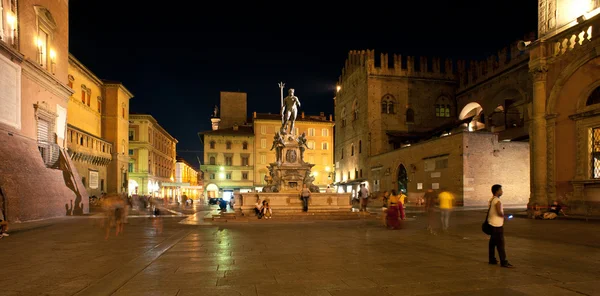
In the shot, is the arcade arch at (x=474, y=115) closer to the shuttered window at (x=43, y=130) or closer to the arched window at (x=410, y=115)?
the arched window at (x=410, y=115)

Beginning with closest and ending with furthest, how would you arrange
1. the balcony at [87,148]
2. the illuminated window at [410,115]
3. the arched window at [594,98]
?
the arched window at [594,98], the balcony at [87,148], the illuminated window at [410,115]

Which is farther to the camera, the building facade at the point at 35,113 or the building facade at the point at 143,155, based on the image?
the building facade at the point at 143,155

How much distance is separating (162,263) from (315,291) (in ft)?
11.6

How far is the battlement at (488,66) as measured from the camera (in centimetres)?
3678

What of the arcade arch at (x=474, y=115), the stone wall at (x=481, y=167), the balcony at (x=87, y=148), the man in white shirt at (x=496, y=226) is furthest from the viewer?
the arcade arch at (x=474, y=115)

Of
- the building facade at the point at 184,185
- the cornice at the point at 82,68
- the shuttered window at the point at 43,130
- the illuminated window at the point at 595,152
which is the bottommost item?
the building facade at the point at 184,185

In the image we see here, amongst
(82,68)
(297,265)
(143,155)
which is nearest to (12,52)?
(297,265)

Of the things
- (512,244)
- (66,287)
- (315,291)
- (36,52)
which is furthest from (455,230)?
(36,52)

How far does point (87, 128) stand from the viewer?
41375 mm

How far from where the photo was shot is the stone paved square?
570 centimetres

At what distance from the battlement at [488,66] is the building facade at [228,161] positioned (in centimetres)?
3208

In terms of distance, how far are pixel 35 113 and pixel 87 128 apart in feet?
73.6

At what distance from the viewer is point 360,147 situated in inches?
1923

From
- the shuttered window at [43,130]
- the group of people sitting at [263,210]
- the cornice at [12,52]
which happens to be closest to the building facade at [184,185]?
the shuttered window at [43,130]
